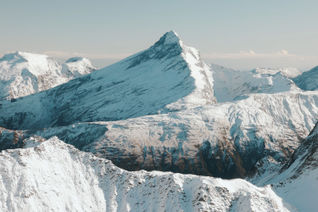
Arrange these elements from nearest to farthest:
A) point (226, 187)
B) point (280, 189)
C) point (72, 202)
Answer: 1. point (72, 202)
2. point (226, 187)
3. point (280, 189)

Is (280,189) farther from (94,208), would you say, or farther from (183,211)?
(94,208)

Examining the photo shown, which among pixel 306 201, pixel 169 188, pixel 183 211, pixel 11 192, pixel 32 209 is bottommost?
pixel 306 201

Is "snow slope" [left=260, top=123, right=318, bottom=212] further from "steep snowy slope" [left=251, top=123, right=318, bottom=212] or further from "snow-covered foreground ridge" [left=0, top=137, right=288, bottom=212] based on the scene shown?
"snow-covered foreground ridge" [left=0, top=137, right=288, bottom=212]

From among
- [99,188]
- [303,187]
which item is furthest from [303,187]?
[99,188]

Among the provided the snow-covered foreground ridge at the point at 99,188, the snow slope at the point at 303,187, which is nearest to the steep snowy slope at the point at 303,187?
the snow slope at the point at 303,187

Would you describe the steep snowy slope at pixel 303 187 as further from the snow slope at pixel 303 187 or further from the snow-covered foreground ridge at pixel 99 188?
the snow-covered foreground ridge at pixel 99 188


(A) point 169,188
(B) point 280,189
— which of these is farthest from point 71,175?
(B) point 280,189

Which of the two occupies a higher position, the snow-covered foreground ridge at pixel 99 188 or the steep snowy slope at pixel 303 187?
the snow-covered foreground ridge at pixel 99 188

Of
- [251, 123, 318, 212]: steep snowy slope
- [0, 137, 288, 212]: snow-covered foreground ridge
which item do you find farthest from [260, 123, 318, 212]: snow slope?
[0, 137, 288, 212]: snow-covered foreground ridge
